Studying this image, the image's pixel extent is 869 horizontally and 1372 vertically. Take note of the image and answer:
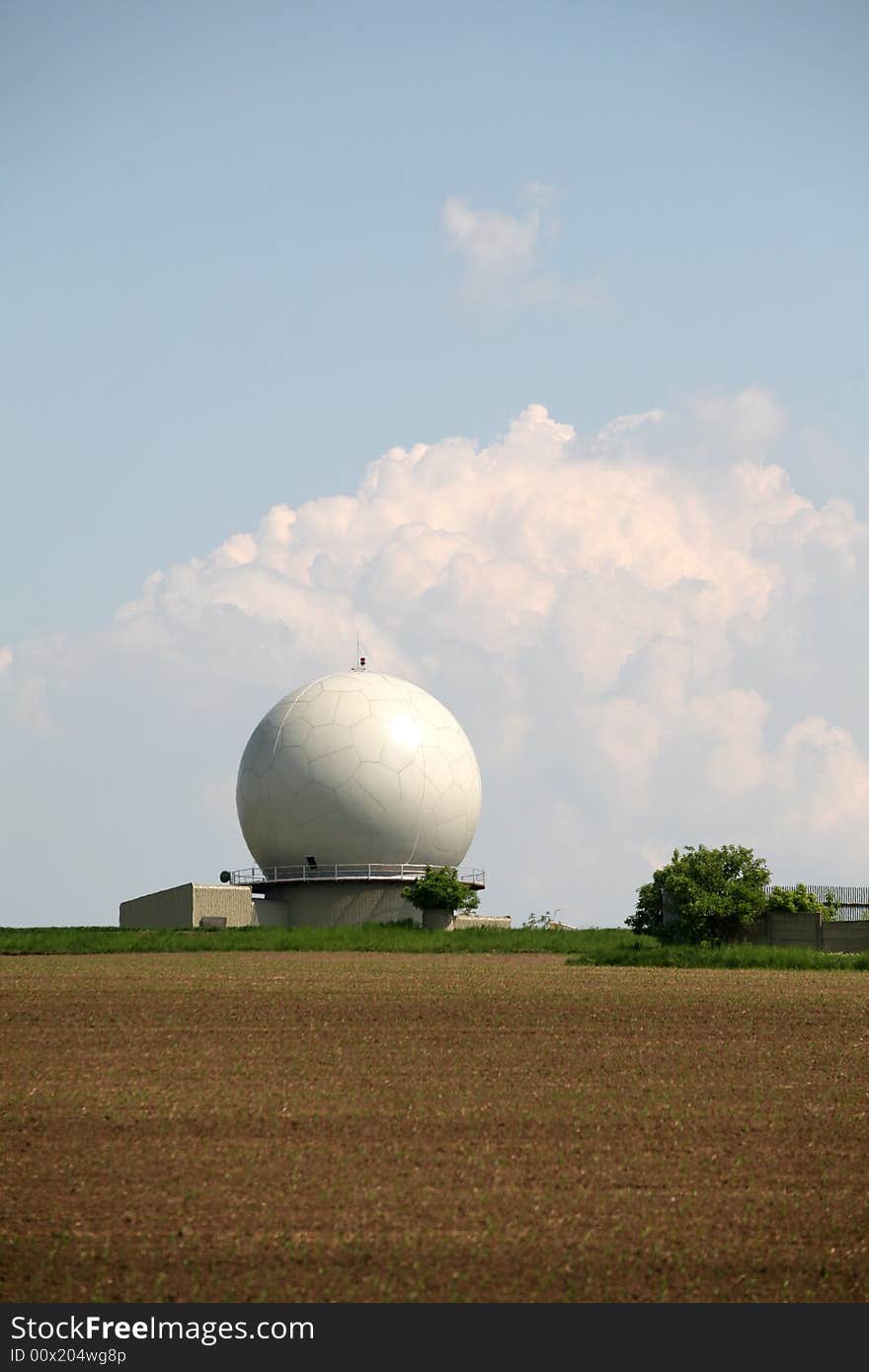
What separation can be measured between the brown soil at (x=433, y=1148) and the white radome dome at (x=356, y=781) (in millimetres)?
26877

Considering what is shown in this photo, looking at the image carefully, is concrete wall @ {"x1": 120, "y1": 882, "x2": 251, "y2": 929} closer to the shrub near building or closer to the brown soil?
the shrub near building

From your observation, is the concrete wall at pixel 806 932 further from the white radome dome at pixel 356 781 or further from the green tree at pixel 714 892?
the white radome dome at pixel 356 781

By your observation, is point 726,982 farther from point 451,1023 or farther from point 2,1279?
point 2,1279

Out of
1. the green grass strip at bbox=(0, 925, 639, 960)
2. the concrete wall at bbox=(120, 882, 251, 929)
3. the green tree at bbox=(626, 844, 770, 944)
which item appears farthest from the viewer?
the concrete wall at bbox=(120, 882, 251, 929)

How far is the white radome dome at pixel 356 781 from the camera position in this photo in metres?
47.3

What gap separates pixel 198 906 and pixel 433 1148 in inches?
1429

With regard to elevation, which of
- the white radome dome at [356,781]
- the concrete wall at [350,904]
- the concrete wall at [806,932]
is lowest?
the concrete wall at [806,932]

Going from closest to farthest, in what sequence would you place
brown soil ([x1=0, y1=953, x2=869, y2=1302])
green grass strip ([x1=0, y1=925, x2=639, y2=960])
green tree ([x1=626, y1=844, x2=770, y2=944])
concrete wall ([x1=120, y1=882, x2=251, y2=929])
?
brown soil ([x1=0, y1=953, x2=869, y2=1302])
green grass strip ([x1=0, y1=925, x2=639, y2=960])
green tree ([x1=626, y1=844, x2=770, y2=944])
concrete wall ([x1=120, y1=882, x2=251, y2=929])

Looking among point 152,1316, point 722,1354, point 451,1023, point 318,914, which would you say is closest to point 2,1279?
point 152,1316

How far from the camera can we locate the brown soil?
898cm

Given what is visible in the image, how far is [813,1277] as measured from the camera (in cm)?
905

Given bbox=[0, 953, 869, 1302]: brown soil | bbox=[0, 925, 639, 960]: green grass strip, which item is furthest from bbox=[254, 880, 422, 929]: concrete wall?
bbox=[0, 953, 869, 1302]: brown soil

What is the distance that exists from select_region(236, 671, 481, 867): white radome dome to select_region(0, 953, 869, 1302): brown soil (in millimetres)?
26877

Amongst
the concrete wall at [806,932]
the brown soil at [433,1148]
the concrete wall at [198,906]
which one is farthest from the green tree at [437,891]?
the brown soil at [433,1148]
